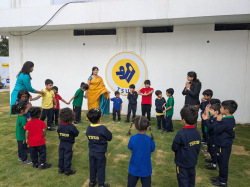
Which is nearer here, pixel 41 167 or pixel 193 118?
pixel 193 118

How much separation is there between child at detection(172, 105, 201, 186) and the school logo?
475cm

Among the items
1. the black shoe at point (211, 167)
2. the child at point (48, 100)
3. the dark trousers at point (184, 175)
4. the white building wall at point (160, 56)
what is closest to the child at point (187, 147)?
the dark trousers at point (184, 175)

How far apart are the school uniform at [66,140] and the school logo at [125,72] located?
14.3 feet

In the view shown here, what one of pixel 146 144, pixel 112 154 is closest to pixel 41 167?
pixel 112 154

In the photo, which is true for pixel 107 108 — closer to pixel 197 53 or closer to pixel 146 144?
pixel 197 53

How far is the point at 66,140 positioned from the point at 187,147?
5.55 feet

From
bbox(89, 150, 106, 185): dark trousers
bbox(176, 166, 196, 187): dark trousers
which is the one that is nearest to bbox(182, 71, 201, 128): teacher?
bbox(176, 166, 196, 187): dark trousers

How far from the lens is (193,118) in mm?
2320

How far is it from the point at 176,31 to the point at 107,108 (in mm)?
3397

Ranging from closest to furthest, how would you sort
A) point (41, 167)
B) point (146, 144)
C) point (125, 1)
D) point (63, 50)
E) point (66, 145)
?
1. point (146, 144)
2. point (66, 145)
3. point (41, 167)
4. point (125, 1)
5. point (63, 50)

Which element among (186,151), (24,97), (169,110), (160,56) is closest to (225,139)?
(186,151)

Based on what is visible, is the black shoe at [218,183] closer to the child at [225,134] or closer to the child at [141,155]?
the child at [225,134]

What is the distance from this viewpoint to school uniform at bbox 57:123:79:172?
2.91 metres

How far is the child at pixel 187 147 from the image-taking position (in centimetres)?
229
